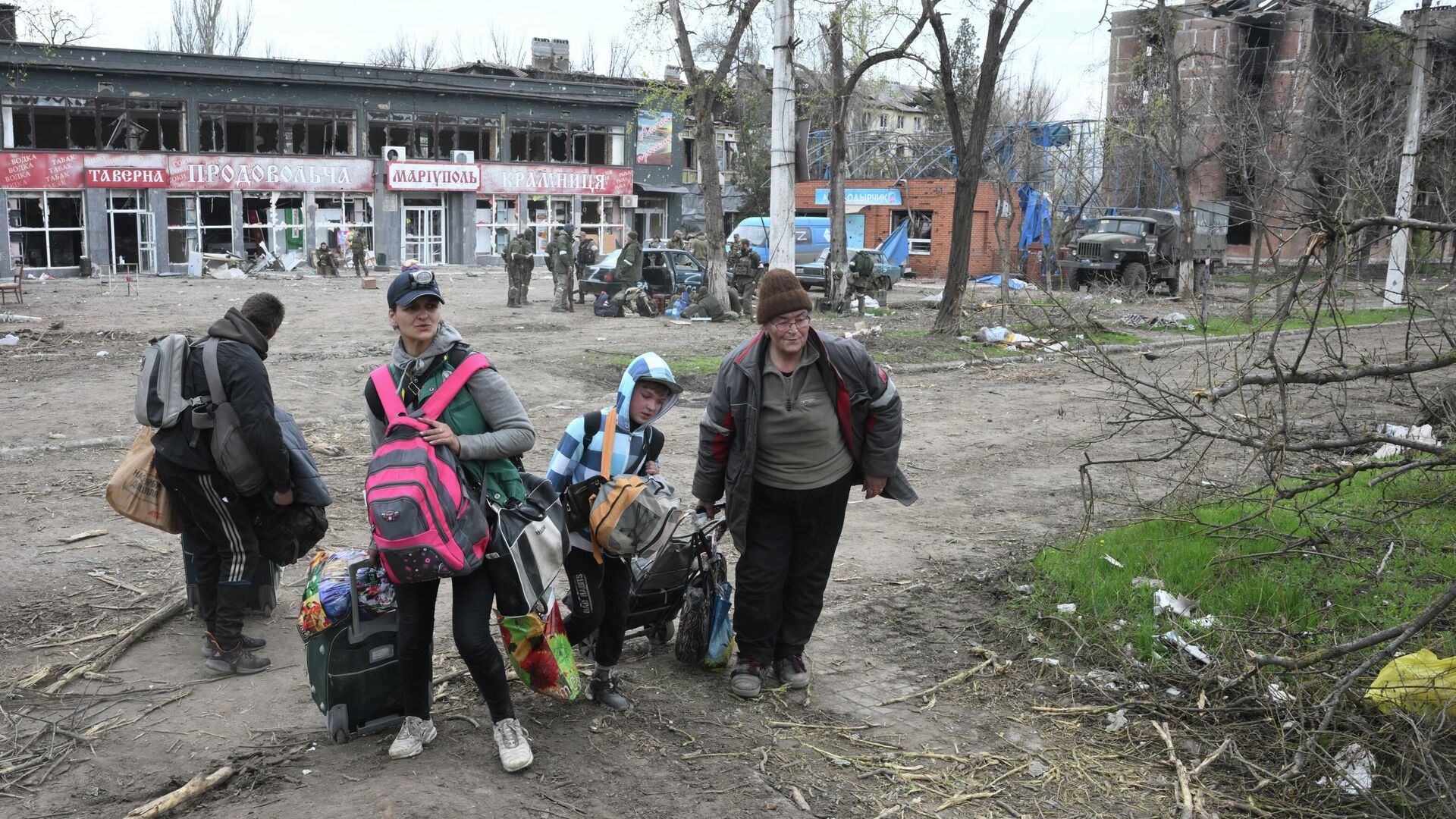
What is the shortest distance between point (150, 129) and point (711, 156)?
23.7 meters

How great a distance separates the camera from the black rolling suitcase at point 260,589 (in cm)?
518

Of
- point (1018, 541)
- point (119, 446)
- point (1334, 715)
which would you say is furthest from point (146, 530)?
point (1334, 715)

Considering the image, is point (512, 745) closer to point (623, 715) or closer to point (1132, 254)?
point (623, 715)

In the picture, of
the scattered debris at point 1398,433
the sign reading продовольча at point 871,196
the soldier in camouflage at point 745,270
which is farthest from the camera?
the sign reading продовольча at point 871,196

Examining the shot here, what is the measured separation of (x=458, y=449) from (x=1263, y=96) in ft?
109

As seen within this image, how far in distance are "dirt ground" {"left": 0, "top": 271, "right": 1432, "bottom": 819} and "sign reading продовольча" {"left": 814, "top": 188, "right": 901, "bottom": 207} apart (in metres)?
30.9

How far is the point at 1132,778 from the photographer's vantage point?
13.3 ft

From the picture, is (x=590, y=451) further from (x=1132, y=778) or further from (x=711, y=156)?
(x=711, y=156)

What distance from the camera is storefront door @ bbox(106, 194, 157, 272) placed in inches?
1398

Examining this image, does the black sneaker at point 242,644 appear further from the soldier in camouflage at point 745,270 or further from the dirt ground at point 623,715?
the soldier in camouflage at point 745,270

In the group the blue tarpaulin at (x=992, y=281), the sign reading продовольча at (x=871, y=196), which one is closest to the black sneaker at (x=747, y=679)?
the blue tarpaulin at (x=992, y=281)

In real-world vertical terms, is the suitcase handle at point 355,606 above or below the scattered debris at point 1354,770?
above

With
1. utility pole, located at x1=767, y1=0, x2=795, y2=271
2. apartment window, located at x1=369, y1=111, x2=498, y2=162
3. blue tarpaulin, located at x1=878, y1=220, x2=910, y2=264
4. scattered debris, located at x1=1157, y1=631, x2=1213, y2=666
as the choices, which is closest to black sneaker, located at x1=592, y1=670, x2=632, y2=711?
scattered debris, located at x1=1157, y1=631, x2=1213, y2=666

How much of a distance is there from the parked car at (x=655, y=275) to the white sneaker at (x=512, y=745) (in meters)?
19.1
